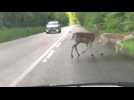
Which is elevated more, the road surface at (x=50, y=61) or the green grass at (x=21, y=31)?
the green grass at (x=21, y=31)

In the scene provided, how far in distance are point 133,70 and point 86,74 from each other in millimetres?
676

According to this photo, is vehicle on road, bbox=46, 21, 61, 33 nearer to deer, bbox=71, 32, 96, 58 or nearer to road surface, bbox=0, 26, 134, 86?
road surface, bbox=0, 26, 134, 86

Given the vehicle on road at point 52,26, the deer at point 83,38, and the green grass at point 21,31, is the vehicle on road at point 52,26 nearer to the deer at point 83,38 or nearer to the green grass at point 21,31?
the green grass at point 21,31

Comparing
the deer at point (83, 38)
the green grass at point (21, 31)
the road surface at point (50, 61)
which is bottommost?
the road surface at point (50, 61)

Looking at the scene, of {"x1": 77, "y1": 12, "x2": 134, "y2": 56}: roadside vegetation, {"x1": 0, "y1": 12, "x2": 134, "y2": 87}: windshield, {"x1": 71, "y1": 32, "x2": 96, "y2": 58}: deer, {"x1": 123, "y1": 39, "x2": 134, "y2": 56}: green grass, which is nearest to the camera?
{"x1": 77, "y1": 12, "x2": 134, "y2": 56}: roadside vegetation

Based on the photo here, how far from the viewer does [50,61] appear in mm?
4773

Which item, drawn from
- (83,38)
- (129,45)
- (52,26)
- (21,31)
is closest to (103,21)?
(83,38)

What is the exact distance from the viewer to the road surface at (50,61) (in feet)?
14.8

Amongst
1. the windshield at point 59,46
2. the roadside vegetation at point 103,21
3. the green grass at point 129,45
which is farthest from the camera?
the green grass at point 129,45

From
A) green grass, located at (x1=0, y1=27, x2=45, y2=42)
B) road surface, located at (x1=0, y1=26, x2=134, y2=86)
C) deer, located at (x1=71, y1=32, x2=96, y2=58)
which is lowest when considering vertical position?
road surface, located at (x1=0, y1=26, x2=134, y2=86)

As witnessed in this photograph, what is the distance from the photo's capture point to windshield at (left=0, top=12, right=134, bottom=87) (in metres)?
4.03

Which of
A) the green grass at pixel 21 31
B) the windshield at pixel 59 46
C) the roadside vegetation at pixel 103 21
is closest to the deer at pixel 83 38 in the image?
the windshield at pixel 59 46

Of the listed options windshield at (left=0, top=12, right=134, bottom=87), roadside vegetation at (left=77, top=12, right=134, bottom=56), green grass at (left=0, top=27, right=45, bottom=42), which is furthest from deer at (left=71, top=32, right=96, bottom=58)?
green grass at (left=0, top=27, right=45, bottom=42)
